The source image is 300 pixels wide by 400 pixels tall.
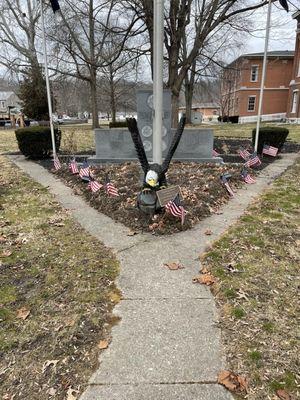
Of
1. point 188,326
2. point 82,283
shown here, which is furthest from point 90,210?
point 188,326

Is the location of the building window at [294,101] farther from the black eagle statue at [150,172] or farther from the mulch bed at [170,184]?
the black eagle statue at [150,172]

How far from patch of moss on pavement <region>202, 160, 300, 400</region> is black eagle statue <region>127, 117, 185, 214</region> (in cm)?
131

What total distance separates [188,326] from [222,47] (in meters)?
25.3

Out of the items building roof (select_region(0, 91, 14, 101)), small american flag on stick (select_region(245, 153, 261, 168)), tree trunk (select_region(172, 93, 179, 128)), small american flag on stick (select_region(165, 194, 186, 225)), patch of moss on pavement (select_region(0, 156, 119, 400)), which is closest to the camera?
patch of moss on pavement (select_region(0, 156, 119, 400))

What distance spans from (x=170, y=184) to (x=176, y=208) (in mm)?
2386

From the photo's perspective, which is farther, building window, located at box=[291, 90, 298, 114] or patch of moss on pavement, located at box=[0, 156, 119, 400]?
building window, located at box=[291, 90, 298, 114]

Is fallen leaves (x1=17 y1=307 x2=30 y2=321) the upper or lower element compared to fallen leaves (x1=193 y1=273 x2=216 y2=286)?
lower

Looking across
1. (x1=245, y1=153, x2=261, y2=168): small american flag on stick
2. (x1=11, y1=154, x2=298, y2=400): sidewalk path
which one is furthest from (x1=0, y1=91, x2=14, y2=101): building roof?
(x1=11, y1=154, x2=298, y2=400): sidewalk path

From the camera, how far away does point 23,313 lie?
3090mm

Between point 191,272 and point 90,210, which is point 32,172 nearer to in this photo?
point 90,210

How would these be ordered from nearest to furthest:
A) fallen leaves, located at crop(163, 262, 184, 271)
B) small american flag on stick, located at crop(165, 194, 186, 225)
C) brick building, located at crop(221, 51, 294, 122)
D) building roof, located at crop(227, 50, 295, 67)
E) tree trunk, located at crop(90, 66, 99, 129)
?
fallen leaves, located at crop(163, 262, 184, 271) < small american flag on stick, located at crop(165, 194, 186, 225) < tree trunk, located at crop(90, 66, 99, 129) < building roof, located at crop(227, 50, 295, 67) < brick building, located at crop(221, 51, 294, 122)

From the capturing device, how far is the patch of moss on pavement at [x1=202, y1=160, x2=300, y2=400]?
7.84 feet

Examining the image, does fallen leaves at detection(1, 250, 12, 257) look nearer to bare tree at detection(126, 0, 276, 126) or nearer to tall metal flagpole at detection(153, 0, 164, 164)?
tall metal flagpole at detection(153, 0, 164, 164)

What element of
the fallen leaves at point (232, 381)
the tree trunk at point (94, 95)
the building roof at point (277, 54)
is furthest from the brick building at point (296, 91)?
the fallen leaves at point (232, 381)
